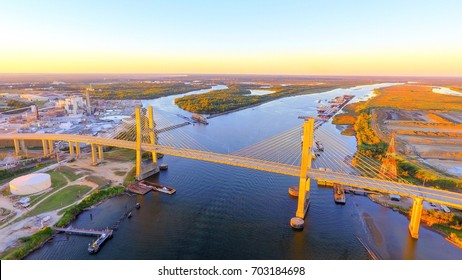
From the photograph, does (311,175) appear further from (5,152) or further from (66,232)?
(5,152)

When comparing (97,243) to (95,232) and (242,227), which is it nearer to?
(95,232)

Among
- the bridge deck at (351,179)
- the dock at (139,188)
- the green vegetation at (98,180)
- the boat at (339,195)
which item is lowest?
the dock at (139,188)

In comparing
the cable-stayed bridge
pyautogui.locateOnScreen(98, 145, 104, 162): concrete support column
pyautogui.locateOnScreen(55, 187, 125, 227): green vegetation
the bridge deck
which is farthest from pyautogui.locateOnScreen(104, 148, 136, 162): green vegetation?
pyautogui.locateOnScreen(55, 187, 125, 227): green vegetation

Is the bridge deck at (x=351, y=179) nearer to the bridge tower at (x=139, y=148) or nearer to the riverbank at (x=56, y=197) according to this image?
the bridge tower at (x=139, y=148)

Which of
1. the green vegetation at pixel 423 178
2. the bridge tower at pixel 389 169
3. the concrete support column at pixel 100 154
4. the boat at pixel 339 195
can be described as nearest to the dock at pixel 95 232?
the concrete support column at pixel 100 154

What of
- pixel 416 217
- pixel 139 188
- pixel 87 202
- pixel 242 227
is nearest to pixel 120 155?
pixel 139 188

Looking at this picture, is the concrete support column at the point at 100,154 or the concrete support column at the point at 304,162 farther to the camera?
the concrete support column at the point at 100,154

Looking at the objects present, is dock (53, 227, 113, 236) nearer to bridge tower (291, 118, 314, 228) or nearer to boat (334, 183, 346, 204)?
bridge tower (291, 118, 314, 228)
